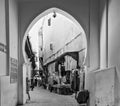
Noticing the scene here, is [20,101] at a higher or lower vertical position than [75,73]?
lower

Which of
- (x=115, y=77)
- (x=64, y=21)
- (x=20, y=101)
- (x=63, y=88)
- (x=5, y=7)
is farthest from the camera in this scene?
(x=64, y=21)

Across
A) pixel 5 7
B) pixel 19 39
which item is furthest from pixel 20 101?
pixel 5 7

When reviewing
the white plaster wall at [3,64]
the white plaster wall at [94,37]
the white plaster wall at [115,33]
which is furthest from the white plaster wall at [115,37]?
the white plaster wall at [3,64]

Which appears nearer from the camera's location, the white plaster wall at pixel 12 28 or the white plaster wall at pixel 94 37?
the white plaster wall at pixel 12 28

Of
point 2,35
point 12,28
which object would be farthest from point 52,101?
point 2,35

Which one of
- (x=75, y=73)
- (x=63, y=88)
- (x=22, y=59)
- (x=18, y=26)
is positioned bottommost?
(x=63, y=88)

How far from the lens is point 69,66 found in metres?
11.3

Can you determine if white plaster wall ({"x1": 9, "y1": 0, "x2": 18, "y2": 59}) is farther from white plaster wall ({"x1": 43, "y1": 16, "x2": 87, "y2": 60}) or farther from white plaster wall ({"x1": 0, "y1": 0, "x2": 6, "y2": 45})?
white plaster wall ({"x1": 43, "y1": 16, "x2": 87, "y2": 60})

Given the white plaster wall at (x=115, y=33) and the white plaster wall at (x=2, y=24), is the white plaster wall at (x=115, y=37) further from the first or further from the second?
the white plaster wall at (x=2, y=24)

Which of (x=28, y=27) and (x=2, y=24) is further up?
(x=28, y=27)

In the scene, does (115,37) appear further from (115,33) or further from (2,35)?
(2,35)

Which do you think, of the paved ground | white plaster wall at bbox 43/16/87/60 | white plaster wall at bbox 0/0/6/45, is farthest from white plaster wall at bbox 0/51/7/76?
white plaster wall at bbox 43/16/87/60

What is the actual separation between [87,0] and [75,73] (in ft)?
12.0

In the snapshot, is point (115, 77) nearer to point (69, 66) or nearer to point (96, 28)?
point (96, 28)
